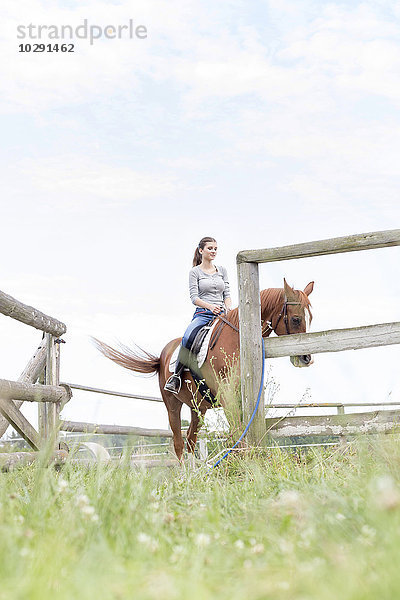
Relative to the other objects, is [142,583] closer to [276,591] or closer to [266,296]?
[276,591]

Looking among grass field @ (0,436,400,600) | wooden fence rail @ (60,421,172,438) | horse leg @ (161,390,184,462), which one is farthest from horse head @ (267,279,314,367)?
grass field @ (0,436,400,600)

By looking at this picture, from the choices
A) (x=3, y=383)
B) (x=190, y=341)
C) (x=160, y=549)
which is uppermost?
(x=190, y=341)

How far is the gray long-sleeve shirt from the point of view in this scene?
6.70 meters

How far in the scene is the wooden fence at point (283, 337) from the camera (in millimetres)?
4723

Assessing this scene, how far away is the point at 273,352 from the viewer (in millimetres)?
5152

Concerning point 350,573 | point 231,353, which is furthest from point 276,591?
point 231,353

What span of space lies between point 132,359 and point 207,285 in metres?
1.70

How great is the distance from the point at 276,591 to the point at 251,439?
376 cm

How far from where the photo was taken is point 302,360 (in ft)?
17.8

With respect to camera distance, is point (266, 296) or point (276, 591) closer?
point (276, 591)

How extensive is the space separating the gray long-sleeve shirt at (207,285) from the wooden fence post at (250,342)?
1433 mm

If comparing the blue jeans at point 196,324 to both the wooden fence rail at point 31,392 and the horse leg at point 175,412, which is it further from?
the wooden fence rail at point 31,392

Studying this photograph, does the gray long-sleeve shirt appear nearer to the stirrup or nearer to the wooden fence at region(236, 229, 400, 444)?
the stirrup

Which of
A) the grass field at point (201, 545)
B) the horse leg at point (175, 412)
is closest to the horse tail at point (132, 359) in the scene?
the horse leg at point (175, 412)
